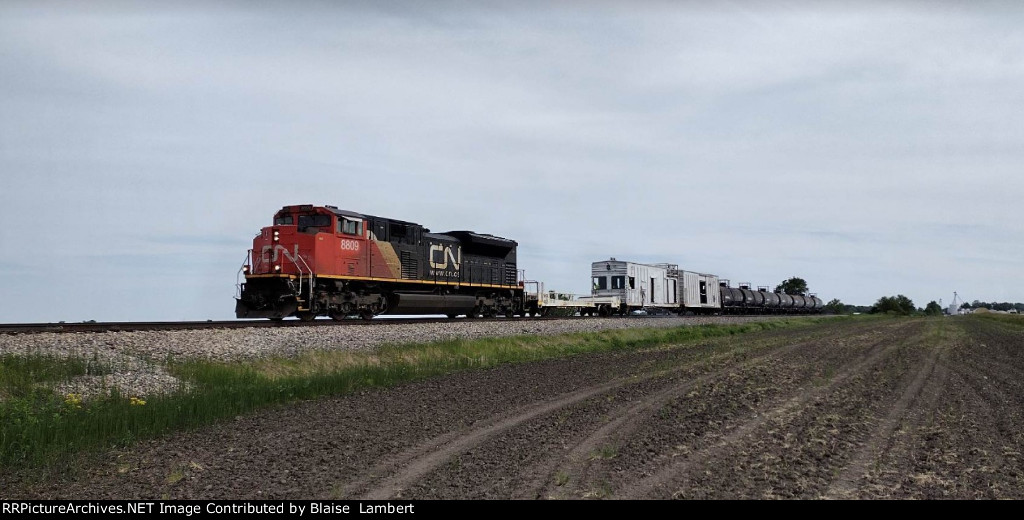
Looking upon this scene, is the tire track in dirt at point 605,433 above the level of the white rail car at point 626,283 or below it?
below

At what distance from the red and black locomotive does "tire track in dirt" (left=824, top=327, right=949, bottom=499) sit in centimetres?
1619

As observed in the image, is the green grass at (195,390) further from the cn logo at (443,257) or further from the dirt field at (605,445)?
the cn logo at (443,257)

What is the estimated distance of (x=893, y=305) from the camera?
108 m

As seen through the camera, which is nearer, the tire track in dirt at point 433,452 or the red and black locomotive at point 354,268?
the tire track in dirt at point 433,452

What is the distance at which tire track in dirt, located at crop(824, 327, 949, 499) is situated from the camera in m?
6.27

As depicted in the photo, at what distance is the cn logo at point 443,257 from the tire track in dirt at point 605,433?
1494 centimetres

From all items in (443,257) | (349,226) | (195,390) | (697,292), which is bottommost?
(195,390)

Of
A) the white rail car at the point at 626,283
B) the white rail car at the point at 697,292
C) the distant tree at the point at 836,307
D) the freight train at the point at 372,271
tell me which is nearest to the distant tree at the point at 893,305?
the distant tree at the point at 836,307

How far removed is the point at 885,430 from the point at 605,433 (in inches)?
140

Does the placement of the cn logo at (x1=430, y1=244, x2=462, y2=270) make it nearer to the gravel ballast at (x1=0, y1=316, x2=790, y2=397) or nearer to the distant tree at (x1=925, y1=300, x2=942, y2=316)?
the gravel ballast at (x1=0, y1=316, x2=790, y2=397)

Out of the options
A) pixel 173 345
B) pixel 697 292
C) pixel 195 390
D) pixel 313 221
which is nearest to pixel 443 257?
pixel 313 221

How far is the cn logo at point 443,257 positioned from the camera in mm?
27703

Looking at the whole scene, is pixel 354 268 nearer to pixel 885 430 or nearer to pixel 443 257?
pixel 443 257
